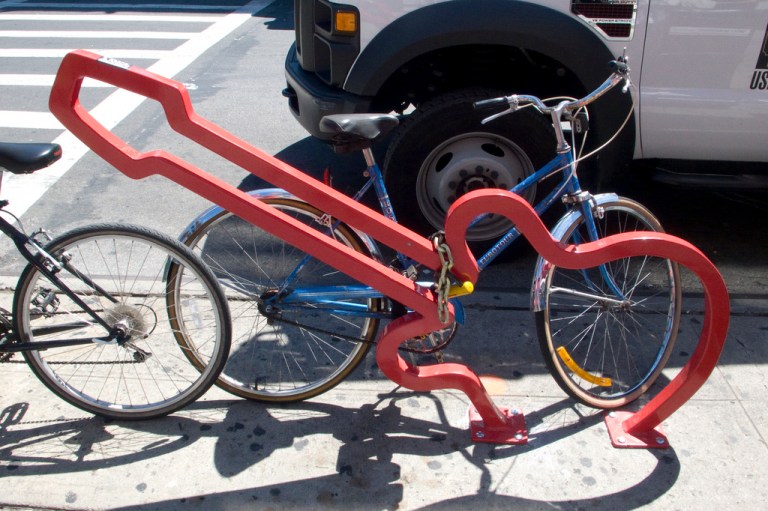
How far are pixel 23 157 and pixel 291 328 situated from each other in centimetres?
153

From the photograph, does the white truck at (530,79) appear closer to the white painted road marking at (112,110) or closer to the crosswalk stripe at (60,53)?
the white painted road marking at (112,110)

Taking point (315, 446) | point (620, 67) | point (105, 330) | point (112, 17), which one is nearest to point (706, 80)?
point (620, 67)

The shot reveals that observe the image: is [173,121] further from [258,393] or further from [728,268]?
[728,268]

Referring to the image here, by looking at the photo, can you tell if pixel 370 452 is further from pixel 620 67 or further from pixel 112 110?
pixel 112 110

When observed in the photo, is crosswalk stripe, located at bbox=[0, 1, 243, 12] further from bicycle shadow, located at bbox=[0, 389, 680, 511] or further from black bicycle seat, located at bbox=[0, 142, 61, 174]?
bicycle shadow, located at bbox=[0, 389, 680, 511]

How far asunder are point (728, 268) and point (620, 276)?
67cm

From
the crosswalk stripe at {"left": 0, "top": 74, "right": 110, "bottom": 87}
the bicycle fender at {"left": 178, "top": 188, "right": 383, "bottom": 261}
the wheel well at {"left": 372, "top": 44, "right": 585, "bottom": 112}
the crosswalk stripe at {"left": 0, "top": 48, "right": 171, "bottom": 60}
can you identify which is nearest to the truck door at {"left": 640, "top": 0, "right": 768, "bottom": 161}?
the wheel well at {"left": 372, "top": 44, "right": 585, "bottom": 112}

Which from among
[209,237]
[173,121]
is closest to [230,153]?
[173,121]

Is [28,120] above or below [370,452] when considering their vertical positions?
below

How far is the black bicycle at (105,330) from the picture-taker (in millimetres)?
2865

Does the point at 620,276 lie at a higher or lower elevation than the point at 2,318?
lower

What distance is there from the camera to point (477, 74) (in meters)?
4.24

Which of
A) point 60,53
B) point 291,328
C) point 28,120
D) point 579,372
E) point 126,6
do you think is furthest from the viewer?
point 126,6

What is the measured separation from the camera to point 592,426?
3193 mm
